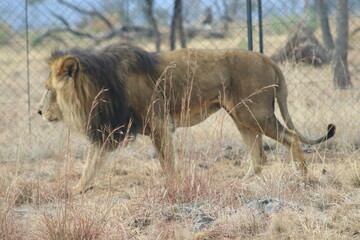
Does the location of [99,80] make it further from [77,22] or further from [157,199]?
[77,22]

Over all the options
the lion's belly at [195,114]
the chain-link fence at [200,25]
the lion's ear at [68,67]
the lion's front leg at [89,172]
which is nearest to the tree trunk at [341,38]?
the chain-link fence at [200,25]

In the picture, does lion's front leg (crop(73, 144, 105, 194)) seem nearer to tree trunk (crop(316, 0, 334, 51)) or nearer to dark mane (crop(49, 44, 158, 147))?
dark mane (crop(49, 44, 158, 147))

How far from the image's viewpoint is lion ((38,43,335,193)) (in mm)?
6035

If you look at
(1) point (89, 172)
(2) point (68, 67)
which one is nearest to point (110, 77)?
(2) point (68, 67)

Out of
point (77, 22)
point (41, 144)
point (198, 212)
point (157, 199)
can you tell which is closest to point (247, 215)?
point (198, 212)

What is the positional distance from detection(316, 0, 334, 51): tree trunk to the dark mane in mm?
4427

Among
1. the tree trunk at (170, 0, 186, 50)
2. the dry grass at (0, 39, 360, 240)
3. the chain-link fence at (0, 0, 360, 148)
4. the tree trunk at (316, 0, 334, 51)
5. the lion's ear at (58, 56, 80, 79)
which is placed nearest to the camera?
the dry grass at (0, 39, 360, 240)

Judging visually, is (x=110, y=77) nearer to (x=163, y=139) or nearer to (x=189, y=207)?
(x=163, y=139)

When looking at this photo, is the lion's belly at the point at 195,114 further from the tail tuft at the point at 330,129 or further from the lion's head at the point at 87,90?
the tail tuft at the point at 330,129

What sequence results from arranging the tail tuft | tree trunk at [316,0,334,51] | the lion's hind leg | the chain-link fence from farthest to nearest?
tree trunk at [316,0,334,51]
the chain-link fence
the lion's hind leg
the tail tuft

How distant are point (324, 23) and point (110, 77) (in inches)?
219

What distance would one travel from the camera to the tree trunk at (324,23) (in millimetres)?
9805

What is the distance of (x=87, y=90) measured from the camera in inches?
239

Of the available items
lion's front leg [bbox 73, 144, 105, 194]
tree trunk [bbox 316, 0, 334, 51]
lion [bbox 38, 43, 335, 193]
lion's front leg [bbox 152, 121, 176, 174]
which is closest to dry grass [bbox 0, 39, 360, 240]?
lion's front leg [bbox 73, 144, 105, 194]
